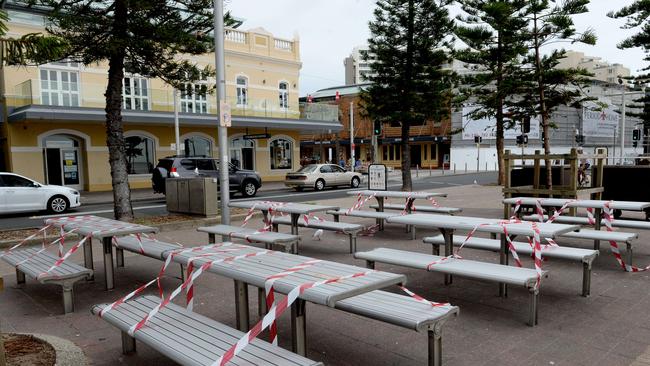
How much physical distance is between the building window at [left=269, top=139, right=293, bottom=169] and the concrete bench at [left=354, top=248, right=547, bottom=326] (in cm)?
2826

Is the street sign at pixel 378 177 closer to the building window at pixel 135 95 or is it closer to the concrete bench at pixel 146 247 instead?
the concrete bench at pixel 146 247

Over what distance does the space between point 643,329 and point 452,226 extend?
7.52ft

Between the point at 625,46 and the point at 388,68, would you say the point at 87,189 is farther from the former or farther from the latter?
the point at 625,46

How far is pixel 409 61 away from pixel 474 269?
1658 centimetres

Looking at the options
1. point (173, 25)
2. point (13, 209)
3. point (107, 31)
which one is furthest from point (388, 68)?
point (13, 209)

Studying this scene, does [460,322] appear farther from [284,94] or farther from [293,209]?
[284,94]

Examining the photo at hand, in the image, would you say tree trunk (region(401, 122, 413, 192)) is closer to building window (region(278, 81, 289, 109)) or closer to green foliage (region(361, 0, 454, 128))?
green foliage (region(361, 0, 454, 128))

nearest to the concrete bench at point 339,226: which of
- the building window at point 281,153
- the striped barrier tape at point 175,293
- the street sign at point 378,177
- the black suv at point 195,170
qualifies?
the striped barrier tape at point 175,293

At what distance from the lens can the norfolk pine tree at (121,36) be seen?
37.7 ft

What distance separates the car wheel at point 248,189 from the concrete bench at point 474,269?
1671 centimetres

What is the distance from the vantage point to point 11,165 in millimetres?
23250

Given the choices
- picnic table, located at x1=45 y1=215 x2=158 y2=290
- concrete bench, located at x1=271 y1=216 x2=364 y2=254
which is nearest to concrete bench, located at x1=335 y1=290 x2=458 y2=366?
picnic table, located at x1=45 y1=215 x2=158 y2=290

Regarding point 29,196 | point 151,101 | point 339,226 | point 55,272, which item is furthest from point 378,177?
point 151,101

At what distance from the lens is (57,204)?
53.9 feet
